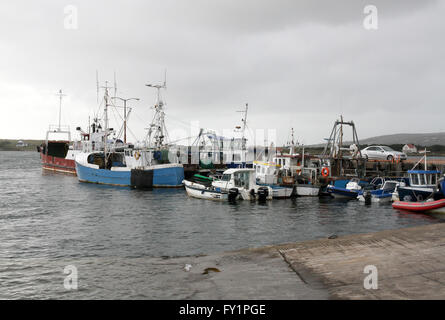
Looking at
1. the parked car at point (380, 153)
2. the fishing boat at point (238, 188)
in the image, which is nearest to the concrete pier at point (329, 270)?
the fishing boat at point (238, 188)

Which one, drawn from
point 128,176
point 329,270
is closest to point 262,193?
point 329,270

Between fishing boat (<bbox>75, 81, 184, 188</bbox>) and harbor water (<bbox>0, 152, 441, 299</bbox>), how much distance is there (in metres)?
8.14

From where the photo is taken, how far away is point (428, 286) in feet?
25.4

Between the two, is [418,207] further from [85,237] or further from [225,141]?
[225,141]

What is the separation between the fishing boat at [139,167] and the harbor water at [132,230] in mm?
8137

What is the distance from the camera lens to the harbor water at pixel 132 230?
11.5 m

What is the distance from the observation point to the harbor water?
37.9 feet

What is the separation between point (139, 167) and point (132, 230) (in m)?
25.4

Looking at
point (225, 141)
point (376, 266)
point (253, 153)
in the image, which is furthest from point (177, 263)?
point (225, 141)

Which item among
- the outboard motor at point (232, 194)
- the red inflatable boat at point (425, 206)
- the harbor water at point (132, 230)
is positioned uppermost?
the outboard motor at point (232, 194)

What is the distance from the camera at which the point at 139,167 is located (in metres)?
44.5

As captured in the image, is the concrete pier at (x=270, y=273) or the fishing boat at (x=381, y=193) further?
the fishing boat at (x=381, y=193)

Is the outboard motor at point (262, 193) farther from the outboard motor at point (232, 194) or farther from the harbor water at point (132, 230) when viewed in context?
the outboard motor at point (232, 194)

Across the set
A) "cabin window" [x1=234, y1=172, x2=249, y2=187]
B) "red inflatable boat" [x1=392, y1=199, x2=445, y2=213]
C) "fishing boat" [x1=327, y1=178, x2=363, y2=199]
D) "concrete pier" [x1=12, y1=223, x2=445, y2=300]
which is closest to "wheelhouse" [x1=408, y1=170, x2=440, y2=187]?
"red inflatable boat" [x1=392, y1=199, x2=445, y2=213]
